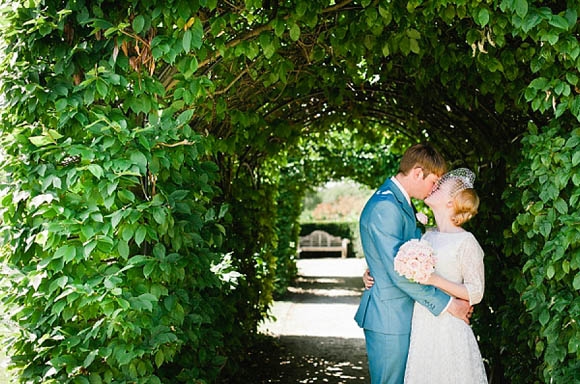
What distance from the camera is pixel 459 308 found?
3.08 metres

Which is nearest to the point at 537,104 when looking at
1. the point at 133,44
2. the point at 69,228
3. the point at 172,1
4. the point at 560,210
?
the point at 560,210

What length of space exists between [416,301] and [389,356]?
330 millimetres

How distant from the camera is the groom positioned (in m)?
3.02

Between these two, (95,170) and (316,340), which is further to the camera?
(316,340)

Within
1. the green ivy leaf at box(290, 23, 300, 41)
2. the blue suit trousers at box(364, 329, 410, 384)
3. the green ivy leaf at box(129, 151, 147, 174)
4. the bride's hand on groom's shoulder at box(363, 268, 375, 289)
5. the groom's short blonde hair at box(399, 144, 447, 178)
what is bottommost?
the blue suit trousers at box(364, 329, 410, 384)

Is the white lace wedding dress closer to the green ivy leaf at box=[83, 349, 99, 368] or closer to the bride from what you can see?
the bride

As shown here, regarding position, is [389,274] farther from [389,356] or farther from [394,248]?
[389,356]

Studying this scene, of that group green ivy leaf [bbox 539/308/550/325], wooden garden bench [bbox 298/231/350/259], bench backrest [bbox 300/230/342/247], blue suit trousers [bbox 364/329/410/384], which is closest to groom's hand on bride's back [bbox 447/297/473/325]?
blue suit trousers [bbox 364/329/410/384]

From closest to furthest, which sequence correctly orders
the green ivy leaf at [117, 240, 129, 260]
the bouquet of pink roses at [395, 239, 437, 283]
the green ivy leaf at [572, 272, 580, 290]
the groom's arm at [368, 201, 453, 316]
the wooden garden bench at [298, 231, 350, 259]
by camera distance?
1. the green ivy leaf at [117, 240, 129, 260]
2. the green ivy leaf at [572, 272, 580, 290]
3. the bouquet of pink roses at [395, 239, 437, 283]
4. the groom's arm at [368, 201, 453, 316]
5. the wooden garden bench at [298, 231, 350, 259]

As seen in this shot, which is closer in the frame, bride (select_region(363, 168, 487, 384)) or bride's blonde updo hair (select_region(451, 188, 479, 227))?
bride (select_region(363, 168, 487, 384))

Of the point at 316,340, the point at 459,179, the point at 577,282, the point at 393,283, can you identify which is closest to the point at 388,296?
the point at 393,283

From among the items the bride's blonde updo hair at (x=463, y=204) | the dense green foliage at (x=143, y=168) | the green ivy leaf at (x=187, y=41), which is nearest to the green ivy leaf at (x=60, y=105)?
the dense green foliage at (x=143, y=168)

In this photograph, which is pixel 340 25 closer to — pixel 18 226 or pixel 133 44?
pixel 133 44

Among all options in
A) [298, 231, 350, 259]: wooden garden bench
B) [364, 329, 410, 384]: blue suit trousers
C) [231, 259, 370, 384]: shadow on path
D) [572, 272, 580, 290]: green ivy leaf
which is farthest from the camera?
[298, 231, 350, 259]: wooden garden bench
